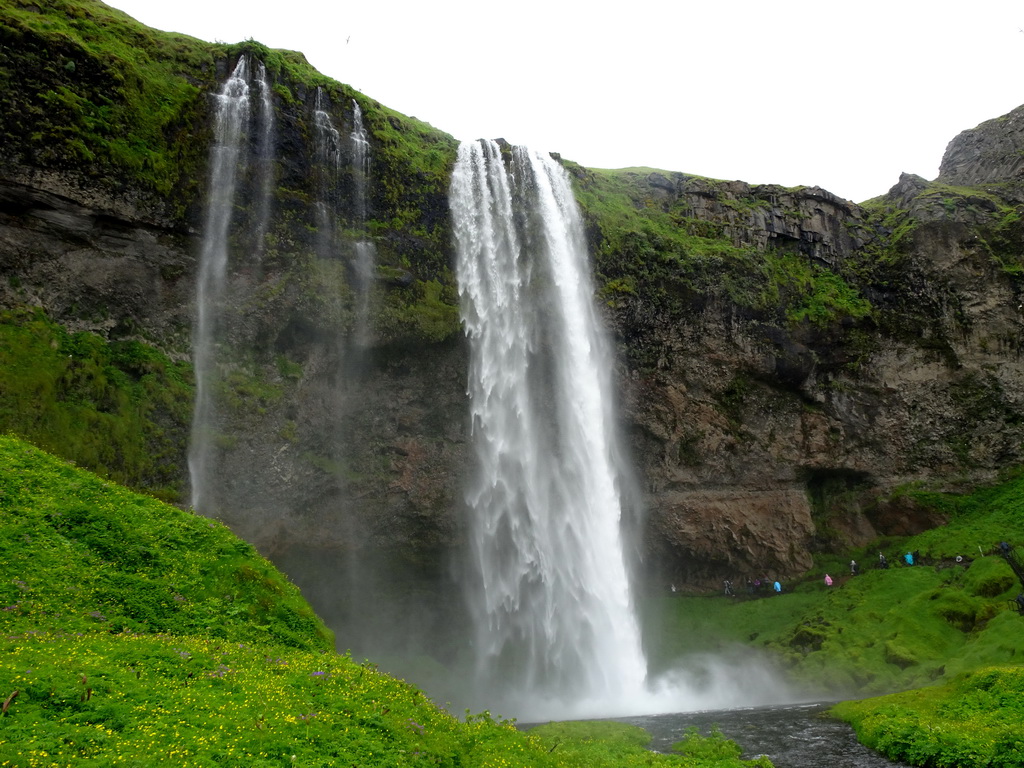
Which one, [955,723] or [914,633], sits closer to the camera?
[955,723]

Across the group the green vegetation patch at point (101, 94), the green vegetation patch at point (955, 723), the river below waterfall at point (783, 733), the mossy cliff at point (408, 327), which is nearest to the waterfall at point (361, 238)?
the mossy cliff at point (408, 327)

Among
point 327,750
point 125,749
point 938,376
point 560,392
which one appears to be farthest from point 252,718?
point 938,376

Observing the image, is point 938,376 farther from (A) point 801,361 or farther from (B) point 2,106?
(B) point 2,106

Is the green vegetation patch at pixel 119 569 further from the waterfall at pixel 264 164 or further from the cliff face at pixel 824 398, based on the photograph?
the cliff face at pixel 824 398

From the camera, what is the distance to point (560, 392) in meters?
32.4

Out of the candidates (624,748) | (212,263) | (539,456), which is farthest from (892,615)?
(212,263)

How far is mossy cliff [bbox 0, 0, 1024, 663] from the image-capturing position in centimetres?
2434

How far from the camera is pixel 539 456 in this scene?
31.5 metres

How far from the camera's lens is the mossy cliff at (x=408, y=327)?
79.9 feet

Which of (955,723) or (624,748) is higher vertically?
(955,723)

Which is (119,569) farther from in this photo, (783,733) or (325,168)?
(325,168)

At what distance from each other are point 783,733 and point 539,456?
16.2m

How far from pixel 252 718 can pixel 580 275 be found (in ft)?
93.5

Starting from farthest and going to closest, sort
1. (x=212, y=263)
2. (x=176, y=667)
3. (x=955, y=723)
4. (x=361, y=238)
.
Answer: (x=361, y=238)
(x=212, y=263)
(x=955, y=723)
(x=176, y=667)
